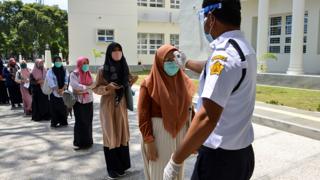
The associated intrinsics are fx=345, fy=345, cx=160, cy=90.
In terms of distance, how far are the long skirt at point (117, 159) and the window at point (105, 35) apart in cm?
2398

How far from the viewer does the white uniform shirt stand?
5.56ft

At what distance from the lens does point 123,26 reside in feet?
94.5

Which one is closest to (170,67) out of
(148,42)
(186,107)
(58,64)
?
(186,107)

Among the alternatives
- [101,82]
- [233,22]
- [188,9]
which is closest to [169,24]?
[188,9]

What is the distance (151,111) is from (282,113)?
6.49 meters

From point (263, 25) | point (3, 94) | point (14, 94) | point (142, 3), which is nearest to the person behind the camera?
point (14, 94)

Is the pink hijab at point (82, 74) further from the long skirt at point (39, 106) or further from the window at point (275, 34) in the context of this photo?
the window at point (275, 34)

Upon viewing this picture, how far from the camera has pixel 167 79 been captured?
309 centimetres

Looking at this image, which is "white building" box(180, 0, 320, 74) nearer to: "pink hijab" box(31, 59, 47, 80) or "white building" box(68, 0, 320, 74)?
"white building" box(68, 0, 320, 74)

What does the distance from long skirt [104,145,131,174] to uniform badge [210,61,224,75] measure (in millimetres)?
3178

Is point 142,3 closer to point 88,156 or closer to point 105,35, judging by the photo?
point 105,35

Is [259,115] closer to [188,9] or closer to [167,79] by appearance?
[167,79]

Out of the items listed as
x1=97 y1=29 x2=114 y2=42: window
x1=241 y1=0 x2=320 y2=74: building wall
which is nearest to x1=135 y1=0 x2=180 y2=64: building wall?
x1=97 y1=29 x2=114 y2=42: window

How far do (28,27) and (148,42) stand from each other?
22.2 m
